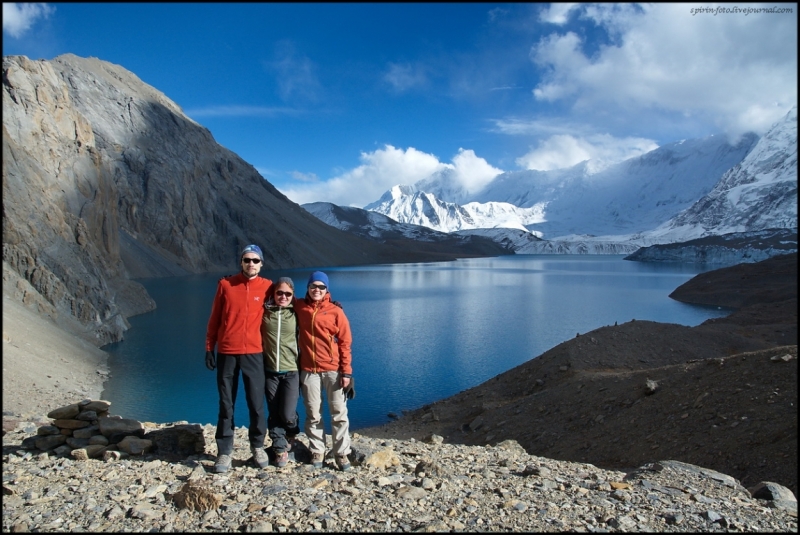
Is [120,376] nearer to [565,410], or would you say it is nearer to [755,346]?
[565,410]

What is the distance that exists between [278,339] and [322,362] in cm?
57

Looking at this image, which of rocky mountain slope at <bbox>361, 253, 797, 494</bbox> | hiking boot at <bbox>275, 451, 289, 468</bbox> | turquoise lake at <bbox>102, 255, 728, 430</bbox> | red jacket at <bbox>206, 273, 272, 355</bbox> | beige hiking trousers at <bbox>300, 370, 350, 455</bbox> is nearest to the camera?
red jacket at <bbox>206, 273, 272, 355</bbox>

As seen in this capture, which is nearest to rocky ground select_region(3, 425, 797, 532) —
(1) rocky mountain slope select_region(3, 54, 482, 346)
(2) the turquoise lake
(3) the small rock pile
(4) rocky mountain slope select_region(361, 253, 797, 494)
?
(3) the small rock pile

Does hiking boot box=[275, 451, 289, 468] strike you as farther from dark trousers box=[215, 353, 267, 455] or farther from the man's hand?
the man's hand

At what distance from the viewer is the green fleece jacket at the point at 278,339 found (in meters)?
5.81

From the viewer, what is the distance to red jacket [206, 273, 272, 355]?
567cm

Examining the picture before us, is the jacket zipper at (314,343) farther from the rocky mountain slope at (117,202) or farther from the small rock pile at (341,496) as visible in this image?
the rocky mountain slope at (117,202)

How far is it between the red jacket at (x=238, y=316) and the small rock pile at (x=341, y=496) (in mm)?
1391

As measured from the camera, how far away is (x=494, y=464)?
7203mm

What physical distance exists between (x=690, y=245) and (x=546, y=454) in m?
134

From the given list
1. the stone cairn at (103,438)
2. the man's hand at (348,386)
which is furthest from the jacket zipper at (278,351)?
the stone cairn at (103,438)

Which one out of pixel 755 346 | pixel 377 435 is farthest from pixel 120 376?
pixel 755 346

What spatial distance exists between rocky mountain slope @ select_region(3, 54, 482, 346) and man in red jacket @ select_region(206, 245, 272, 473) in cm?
2156

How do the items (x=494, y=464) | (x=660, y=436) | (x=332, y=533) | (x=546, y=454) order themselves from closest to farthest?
(x=332, y=533) → (x=494, y=464) → (x=660, y=436) → (x=546, y=454)
